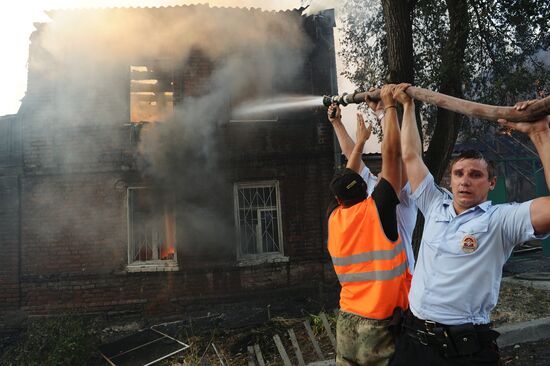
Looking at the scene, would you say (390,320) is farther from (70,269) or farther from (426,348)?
(70,269)

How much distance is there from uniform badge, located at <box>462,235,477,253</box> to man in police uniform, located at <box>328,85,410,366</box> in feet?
1.28

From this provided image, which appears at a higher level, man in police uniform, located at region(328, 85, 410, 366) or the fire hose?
the fire hose

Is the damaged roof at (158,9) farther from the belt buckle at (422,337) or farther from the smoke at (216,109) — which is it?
the belt buckle at (422,337)

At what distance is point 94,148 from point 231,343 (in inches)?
187

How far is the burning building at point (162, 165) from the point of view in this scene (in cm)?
756

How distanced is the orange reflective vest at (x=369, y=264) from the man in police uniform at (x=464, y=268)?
0.47 ft

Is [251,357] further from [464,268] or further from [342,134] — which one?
[464,268]

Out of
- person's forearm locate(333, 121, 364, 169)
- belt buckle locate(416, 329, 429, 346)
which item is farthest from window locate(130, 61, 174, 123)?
belt buckle locate(416, 329, 429, 346)

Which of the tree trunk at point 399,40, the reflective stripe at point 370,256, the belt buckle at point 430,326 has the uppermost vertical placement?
the tree trunk at point 399,40

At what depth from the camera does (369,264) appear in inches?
89.9

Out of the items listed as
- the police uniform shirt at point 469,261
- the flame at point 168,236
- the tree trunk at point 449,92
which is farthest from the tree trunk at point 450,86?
the flame at point 168,236

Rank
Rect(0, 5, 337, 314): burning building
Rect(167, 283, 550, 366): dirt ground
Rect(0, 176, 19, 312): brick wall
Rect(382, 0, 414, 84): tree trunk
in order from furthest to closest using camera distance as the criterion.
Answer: Rect(0, 5, 337, 314): burning building
Rect(0, 176, 19, 312): brick wall
Rect(167, 283, 550, 366): dirt ground
Rect(382, 0, 414, 84): tree trunk

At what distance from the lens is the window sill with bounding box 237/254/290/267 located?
7797mm

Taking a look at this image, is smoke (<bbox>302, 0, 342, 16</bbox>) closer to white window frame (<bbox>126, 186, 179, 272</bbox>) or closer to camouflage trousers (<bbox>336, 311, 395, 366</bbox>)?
white window frame (<bbox>126, 186, 179, 272</bbox>)
